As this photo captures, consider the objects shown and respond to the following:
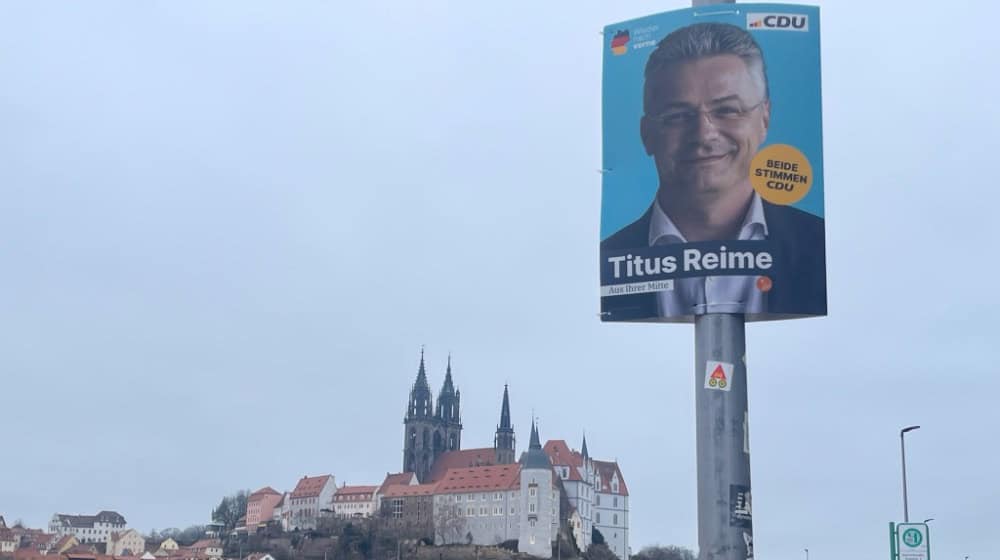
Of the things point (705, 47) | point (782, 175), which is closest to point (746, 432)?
point (782, 175)

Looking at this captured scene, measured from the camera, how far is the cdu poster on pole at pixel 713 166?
89.2 feet

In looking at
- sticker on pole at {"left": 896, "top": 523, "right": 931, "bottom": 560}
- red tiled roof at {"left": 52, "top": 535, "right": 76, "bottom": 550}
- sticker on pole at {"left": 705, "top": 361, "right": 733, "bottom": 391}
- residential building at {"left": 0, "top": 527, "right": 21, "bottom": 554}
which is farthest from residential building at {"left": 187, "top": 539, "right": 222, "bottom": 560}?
sticker on pole at {"left": 705, "top": 361, "right": 733, "bottom": 391}

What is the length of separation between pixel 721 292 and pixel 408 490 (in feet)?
452

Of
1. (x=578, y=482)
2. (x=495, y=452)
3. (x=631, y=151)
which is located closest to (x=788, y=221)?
(x=631, y=151)

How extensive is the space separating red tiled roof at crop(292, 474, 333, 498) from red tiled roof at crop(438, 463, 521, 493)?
1925 cm

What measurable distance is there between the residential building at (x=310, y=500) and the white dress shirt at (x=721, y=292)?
143 m

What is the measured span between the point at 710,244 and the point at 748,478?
4.98 metres

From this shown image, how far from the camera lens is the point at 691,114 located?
2848 centimetres

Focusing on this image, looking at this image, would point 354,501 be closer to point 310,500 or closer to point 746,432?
point 310,500

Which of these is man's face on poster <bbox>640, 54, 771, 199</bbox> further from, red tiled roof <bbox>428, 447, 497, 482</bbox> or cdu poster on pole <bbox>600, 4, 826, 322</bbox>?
red tiled roof <bbox>428, 447, 497, 482</bbox>

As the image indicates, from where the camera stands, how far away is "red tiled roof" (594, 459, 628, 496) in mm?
162125

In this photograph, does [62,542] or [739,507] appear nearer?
[739,507]

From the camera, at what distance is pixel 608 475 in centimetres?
16412

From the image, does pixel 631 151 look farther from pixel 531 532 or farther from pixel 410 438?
pixel 410 438
